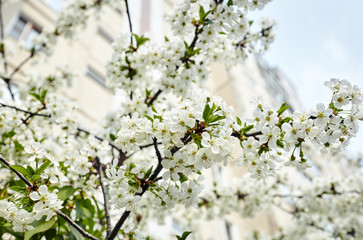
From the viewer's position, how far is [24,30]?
7844mm

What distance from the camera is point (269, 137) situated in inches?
62.5

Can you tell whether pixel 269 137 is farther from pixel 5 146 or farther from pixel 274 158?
pixel 5 146

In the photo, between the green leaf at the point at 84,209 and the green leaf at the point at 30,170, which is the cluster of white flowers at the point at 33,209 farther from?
the green leaf at the point at 84,209

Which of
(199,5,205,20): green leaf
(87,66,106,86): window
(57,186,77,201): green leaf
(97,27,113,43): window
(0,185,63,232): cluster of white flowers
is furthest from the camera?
(97,27,113,43): window

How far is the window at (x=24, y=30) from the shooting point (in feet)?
24.7

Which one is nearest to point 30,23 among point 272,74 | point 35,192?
→ point 35,192

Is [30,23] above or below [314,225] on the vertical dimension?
above

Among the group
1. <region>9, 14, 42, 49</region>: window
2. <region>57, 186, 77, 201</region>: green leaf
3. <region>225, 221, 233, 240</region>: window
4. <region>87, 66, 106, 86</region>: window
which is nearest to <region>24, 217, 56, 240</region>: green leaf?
<region>57, 186, 77, 201</region>: green leaf


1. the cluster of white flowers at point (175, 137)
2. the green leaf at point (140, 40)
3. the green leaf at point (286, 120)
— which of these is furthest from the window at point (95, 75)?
the green leaf at point (286, 120)

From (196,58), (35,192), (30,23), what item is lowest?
(35,192)

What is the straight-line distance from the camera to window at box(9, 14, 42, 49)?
24.7ft

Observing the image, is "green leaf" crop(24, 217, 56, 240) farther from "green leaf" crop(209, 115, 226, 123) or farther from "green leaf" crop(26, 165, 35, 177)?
"green leaf" crop(209, 115, 226, 123)

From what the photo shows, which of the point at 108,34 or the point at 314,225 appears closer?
the point at 314,225

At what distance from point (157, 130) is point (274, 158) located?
738 mm
